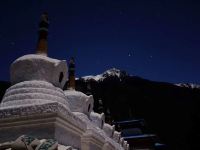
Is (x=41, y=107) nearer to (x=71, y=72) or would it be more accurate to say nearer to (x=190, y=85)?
(x=71, y=72)

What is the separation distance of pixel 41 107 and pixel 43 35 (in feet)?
11.5

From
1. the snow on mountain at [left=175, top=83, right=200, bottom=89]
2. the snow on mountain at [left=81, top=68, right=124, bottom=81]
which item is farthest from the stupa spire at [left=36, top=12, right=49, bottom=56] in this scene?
the snow on mountain at [left=175, top=83, right=200, bottom=89]

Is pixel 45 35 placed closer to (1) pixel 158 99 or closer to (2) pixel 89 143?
(2) pixel 89 143

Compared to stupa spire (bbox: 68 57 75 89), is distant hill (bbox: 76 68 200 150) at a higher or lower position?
higher

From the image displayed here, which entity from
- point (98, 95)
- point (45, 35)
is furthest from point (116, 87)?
point (45, 35)

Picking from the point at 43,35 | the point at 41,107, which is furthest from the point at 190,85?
the point at 41,107

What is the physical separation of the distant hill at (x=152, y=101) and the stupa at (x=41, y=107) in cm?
3445

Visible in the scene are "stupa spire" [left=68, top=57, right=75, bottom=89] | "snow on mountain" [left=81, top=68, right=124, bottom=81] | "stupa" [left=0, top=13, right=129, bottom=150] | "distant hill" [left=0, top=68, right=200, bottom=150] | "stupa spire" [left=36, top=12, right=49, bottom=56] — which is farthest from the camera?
"snow on mountain" [left=81, top=68, right=124, bottom=81]

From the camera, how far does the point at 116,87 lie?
149 ft

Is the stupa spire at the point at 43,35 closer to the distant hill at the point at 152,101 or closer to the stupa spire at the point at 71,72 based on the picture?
the stupa spire at the point at 71,72

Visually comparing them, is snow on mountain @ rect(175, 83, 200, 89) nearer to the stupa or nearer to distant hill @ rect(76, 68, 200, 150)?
distant hill @ rect(76, 68, 200, 150)

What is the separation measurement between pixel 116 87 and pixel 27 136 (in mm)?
39660

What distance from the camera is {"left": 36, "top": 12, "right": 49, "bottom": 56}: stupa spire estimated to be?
29.1ft

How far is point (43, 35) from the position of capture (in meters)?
9.27
